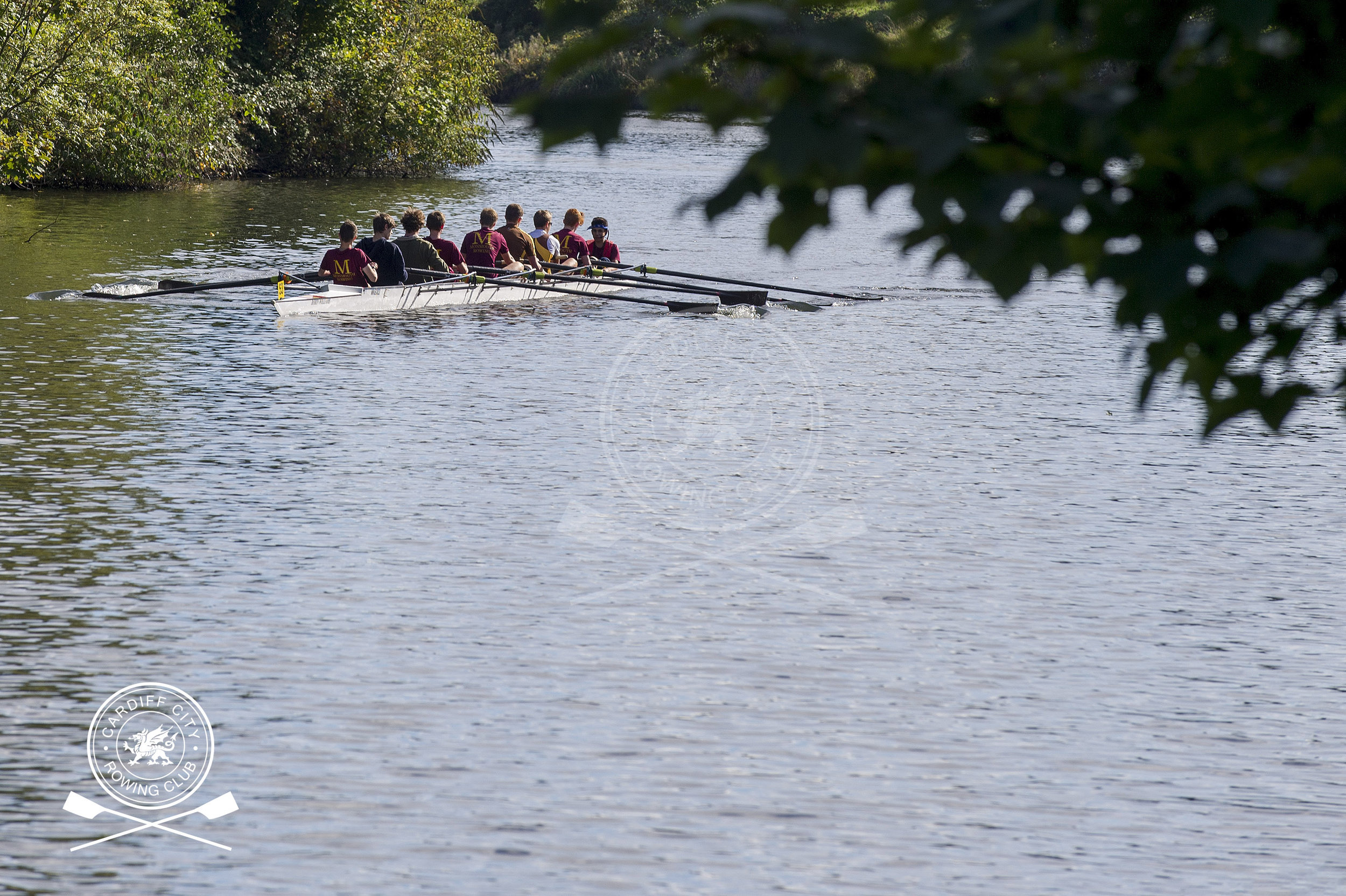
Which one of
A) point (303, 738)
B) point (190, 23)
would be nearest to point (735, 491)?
point (303, 738)

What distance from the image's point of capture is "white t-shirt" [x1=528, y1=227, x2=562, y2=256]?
23234mm

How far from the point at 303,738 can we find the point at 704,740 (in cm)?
183

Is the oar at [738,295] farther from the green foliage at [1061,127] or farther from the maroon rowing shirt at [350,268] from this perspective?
the green foliage at [1061,127]

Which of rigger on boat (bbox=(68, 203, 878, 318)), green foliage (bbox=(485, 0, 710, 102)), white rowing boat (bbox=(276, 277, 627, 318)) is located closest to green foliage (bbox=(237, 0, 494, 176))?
green foliage (bbox=(485, 0, 710, 102))

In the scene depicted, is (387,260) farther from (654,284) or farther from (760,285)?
(760,285)

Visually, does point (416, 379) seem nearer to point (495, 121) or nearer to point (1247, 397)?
point (1247, 397)

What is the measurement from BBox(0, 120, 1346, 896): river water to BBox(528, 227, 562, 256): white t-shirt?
16.1ft

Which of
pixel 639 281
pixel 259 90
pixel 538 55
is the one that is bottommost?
pixel 639 281

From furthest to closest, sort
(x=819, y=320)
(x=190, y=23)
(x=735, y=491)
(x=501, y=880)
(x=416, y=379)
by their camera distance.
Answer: (x=190, y=23) → (x=819, y=320) → (x=416, y=379) → (x=735, y=491) → (x=501, y=880)

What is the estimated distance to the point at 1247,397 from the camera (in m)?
3.14

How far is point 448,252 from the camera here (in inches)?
835
